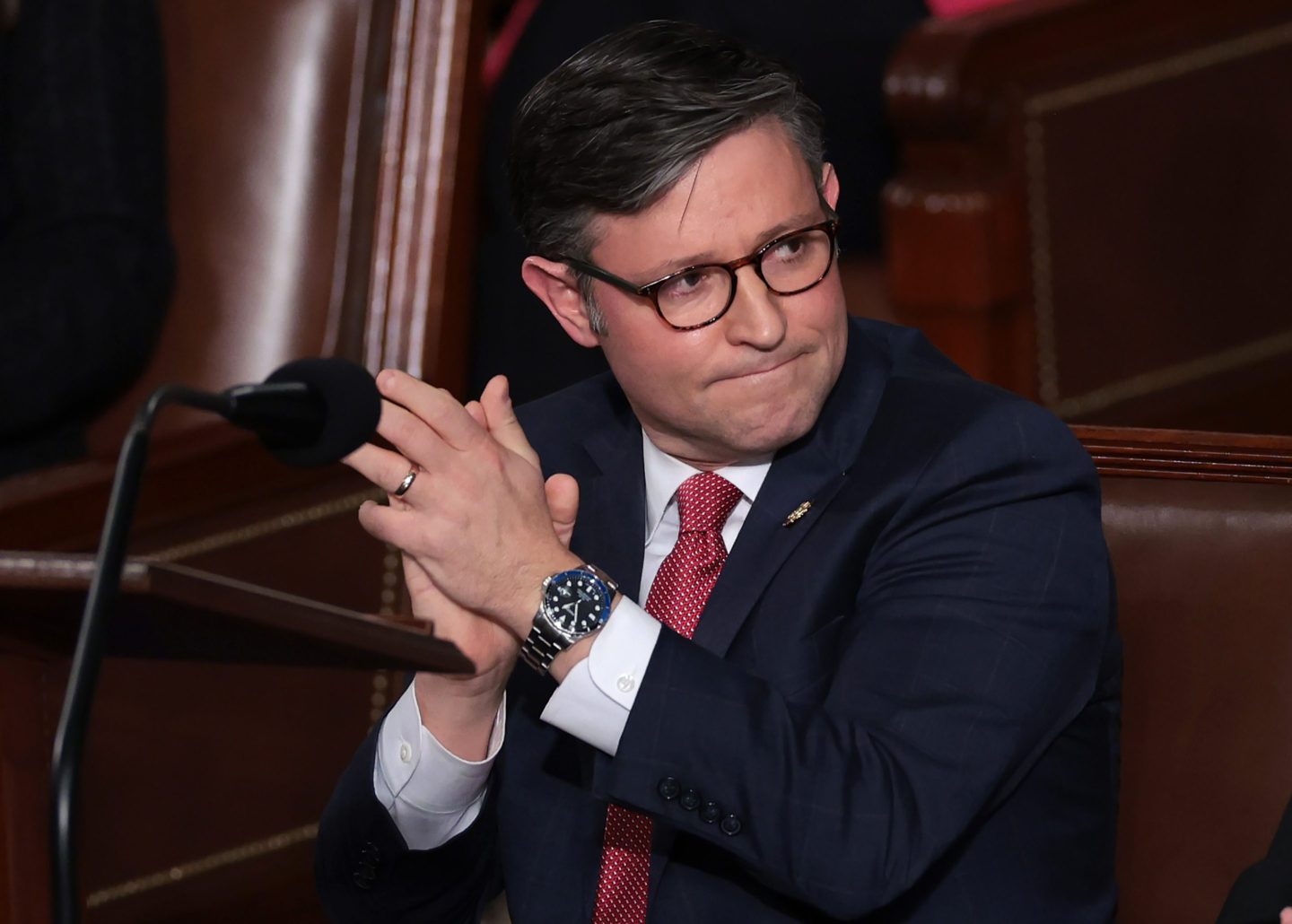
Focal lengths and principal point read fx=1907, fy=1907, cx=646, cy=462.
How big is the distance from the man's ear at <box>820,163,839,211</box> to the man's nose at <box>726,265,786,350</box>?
15 centimetres

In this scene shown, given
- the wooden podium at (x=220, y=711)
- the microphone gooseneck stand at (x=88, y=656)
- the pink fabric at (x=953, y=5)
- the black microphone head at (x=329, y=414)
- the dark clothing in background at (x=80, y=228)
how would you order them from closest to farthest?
the microphone gooseneck stand at (x=88, y=656)
the black microphone head at (x=329, y=414)
the wooden podium at (x=220, y=711)
the dark clothing in background at (x=80, y=228)
the pink fabric at (x=953, y=5)

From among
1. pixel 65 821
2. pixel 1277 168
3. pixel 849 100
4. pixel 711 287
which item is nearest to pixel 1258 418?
pixel 1277 168

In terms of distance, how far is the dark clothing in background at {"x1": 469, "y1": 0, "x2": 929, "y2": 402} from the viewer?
2900 millimetres

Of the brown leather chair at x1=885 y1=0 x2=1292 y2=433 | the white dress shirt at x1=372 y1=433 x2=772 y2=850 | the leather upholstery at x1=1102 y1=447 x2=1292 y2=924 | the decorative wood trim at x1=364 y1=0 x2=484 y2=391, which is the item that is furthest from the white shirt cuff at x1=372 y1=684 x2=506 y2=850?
the brown leather chair at x1=885 y1=0 x2=1292 y2=433

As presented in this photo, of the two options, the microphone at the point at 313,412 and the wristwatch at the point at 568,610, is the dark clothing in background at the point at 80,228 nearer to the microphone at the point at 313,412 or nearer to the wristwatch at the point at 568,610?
the wristwatch at the point at 568,610

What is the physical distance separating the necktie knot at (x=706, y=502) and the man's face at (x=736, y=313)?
0.05 m

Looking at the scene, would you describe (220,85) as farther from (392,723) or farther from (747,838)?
(747,838)

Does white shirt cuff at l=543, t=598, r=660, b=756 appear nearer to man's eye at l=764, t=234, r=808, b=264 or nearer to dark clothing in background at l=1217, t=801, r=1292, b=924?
man's eye at l=764, t=234, r=808, b=264

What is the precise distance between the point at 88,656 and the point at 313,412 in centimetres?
19

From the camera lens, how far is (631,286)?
159cm

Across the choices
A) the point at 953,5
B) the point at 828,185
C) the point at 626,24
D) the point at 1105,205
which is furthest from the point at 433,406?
the point at 953,5

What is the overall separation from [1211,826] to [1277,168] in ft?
5.16

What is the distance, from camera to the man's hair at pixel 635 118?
153 centimetres


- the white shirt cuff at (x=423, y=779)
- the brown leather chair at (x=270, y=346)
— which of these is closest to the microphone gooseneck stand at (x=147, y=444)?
the white shirt cuff at (x=423, y=779)
